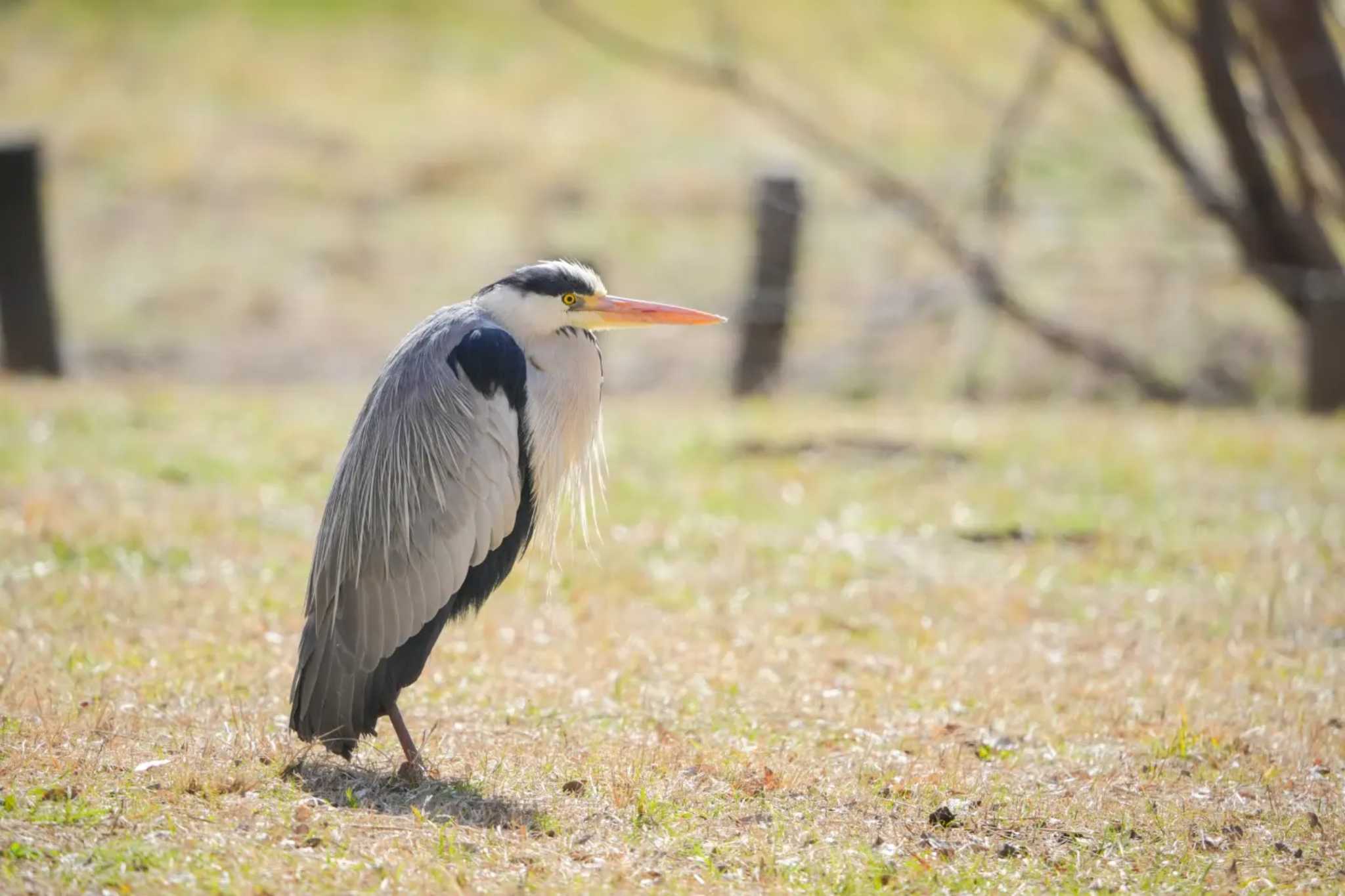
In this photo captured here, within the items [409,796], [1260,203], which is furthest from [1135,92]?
[409,796]

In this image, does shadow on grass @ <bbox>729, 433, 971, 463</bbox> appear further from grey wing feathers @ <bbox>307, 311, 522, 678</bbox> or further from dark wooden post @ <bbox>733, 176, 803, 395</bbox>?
grey wing feathers @ <bbox>307, 311, 522, 678</bbox>

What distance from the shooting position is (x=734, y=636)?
6188 mm

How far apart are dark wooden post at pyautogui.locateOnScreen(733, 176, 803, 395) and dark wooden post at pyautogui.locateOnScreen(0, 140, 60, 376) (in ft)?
17.0

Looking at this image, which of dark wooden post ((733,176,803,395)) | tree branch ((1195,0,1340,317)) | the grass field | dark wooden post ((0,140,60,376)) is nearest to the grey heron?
the grass field

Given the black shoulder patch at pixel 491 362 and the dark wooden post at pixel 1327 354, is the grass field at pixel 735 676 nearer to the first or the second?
the black shoulder patch at pixel 491 362

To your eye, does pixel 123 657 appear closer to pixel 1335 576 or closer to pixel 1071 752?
pixel 1071 752

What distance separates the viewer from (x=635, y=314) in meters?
5.19

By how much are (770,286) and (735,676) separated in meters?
6.54

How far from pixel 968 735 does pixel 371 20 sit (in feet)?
82.2

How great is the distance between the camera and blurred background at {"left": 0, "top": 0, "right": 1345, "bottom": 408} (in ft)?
40.7

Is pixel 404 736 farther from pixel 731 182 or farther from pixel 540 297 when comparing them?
pixel 731 182

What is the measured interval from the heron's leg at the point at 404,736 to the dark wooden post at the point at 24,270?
8141mm


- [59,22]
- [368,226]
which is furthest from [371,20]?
[368,226]

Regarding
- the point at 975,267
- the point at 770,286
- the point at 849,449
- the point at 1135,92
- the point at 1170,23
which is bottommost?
the point at 849,449
